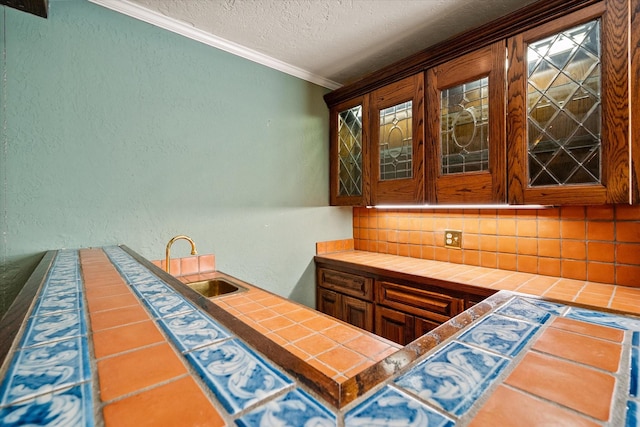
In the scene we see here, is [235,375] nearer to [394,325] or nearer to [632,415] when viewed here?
[632,415]

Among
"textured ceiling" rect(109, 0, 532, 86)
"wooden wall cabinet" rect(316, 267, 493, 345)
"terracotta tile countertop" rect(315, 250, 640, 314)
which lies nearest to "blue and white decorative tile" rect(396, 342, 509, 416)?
"terracotta tile countertop" rect(315, 250, 640, 314)

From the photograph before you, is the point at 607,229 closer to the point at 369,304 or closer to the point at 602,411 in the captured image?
the point at 369,304

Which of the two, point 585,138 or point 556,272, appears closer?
point 585,138

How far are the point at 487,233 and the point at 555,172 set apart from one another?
644 millimetres

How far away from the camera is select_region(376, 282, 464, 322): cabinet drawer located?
1.53 meters

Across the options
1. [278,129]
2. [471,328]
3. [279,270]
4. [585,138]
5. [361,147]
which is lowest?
[279,270]

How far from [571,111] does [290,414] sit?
1.65 meters

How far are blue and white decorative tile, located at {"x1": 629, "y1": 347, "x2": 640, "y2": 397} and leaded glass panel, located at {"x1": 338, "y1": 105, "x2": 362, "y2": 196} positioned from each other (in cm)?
178

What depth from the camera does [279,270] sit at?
218cm

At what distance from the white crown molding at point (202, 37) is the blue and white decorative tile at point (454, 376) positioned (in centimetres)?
206

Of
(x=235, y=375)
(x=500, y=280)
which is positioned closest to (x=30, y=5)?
(x=235, y=375)

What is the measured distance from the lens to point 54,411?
0.30 metres

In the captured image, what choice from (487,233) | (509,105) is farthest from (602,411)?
(487,233)

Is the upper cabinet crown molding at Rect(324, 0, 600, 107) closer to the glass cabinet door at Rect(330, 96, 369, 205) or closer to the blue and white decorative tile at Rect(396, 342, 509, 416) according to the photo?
the glass cabinet door at Rect(330, 96, 369, 205)
